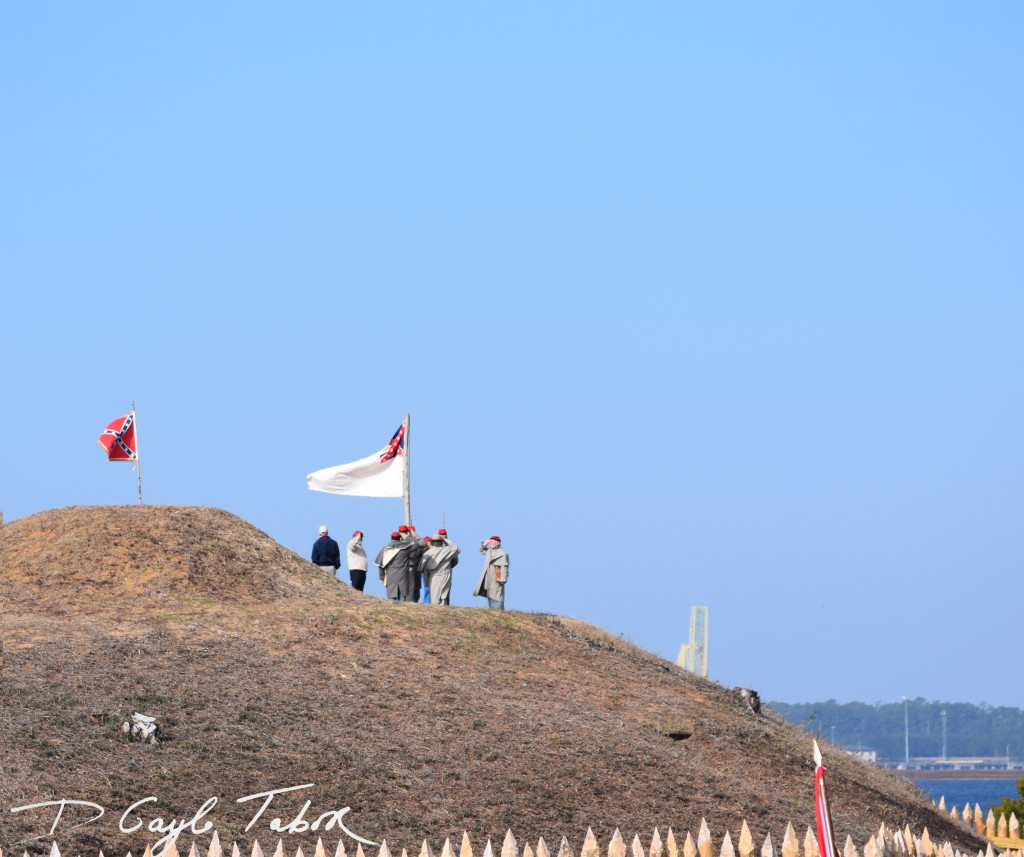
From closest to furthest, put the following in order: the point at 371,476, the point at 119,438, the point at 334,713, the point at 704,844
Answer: the point at 704,844 → the point at 334,713 → the point at 119,438 → the point at 371,476

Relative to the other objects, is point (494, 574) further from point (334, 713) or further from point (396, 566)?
point (334, 713)

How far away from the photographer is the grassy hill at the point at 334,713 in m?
17.1

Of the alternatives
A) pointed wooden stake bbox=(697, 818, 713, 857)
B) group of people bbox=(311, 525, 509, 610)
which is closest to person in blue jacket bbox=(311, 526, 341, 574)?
group of people bbox=(311, 525, 509, 610)

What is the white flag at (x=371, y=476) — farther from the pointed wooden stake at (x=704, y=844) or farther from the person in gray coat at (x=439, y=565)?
the pointed wooden stake at (x=704, y=844)

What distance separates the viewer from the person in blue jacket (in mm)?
28359

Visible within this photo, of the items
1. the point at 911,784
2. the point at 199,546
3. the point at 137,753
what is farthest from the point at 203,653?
the point at 911,784

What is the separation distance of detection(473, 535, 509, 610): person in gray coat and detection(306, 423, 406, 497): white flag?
245 cm

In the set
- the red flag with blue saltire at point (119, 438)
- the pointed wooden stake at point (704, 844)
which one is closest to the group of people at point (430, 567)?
the red flag with blue saltire at point (119, 438)

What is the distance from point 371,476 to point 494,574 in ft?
11.5

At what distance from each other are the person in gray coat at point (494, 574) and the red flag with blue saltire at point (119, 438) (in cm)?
716

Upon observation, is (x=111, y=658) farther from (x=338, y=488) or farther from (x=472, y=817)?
(x=338, y=488)

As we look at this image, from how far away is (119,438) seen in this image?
27.1 metres

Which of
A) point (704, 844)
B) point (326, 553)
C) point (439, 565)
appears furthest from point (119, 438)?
point (704, 844)

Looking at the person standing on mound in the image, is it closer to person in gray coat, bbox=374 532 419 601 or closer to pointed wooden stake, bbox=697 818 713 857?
person in gray coat, bbox=374 532 419 601
